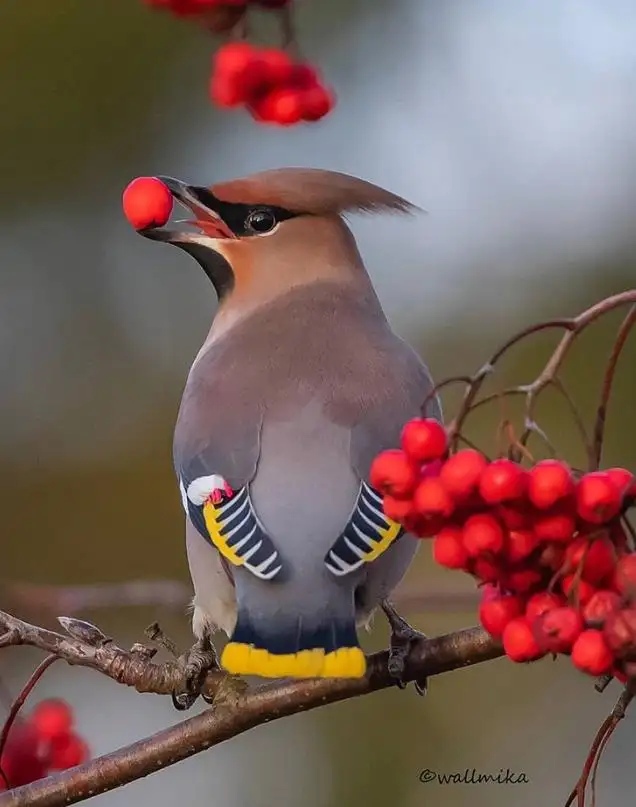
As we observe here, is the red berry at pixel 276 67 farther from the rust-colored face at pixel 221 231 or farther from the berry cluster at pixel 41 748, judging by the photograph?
the berry cluster at pixel 41 748

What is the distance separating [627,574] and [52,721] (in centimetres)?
82

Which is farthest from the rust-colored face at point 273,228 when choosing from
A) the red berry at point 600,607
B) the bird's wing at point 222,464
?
the red berry at point 600,607

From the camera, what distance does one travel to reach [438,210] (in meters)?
3.28

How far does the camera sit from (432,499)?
3.51 feet

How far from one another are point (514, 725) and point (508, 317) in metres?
0.93

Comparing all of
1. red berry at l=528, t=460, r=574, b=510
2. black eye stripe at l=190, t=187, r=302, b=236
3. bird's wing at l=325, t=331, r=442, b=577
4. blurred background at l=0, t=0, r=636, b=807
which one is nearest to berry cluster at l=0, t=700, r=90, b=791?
bird's wing at l=325, t=331, r=442, b=577

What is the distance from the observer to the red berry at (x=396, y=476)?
107 cm

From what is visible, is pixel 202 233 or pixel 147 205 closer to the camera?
pixel 147 205

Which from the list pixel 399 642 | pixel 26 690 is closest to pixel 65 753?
pixel 26 690

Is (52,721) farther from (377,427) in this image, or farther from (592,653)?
(592,653)

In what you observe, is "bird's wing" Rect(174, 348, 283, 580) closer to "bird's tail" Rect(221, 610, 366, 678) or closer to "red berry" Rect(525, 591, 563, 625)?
"bird's tail" Rect(221, 610, 366, 678)

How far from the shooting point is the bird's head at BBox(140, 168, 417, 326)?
5.12 ft

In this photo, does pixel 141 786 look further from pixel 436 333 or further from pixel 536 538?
pixel 536 538

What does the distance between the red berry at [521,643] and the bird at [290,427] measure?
22 centimetres
